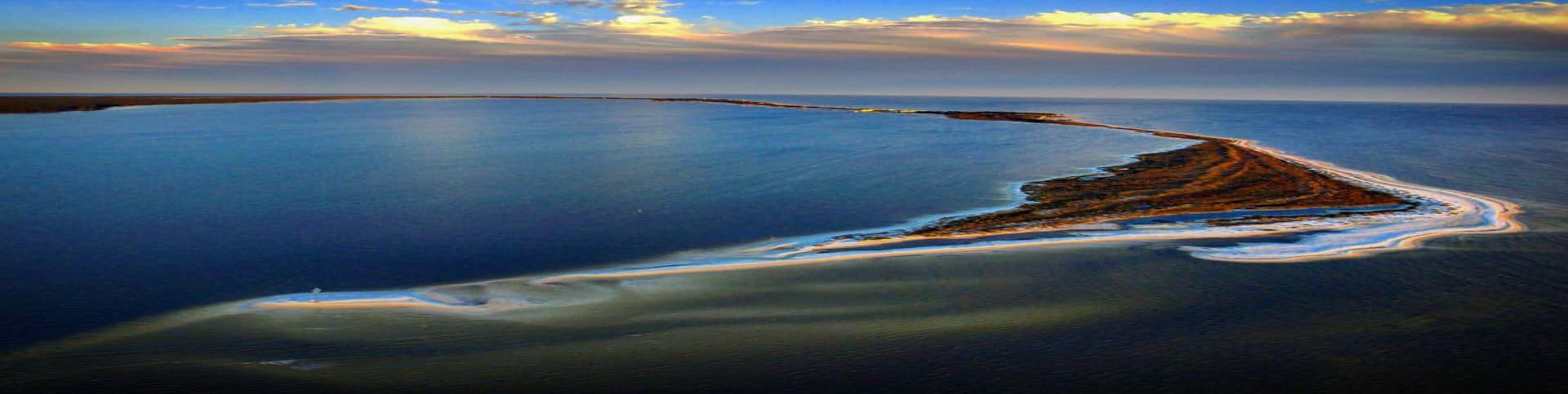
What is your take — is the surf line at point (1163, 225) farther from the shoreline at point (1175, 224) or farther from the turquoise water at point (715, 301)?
the turquoise water at point (715, 301)

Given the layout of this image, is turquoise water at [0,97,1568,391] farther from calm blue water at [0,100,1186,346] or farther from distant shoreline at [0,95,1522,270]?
distant shoreline at [0,95,1522,270]

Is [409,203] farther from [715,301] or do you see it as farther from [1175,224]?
[1175,224]

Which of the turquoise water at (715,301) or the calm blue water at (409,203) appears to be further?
the calm blue water at (409,203)

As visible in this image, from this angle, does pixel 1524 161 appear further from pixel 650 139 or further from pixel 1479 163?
pixel 650 139

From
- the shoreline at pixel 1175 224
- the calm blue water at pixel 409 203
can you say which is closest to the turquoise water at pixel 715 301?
the calm blue water at pixel 409 203

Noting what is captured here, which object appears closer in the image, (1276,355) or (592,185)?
(1276,355)

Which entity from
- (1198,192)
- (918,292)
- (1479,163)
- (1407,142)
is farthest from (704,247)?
(1407,142)

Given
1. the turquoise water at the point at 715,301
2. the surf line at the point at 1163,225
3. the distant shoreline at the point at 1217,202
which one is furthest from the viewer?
the distant shoreline at the point at 1217,202

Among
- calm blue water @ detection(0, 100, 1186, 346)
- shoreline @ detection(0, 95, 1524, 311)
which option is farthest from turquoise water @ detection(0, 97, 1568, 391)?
shoreline @ detection(0, 95, 1524, 311)
